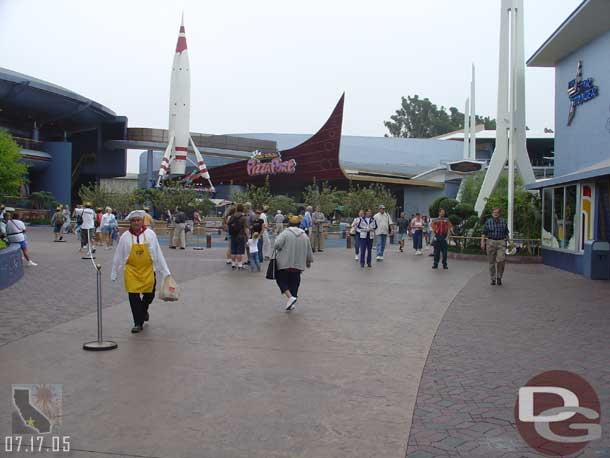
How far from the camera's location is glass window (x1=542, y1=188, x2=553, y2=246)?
1803cm

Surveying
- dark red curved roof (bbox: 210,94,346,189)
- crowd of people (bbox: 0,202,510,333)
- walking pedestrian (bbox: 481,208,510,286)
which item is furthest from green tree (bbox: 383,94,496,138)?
walking pedestrian (bbox: 481,208,510,286)

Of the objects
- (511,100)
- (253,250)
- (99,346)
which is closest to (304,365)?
(99,346)

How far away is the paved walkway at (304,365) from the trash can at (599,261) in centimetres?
309

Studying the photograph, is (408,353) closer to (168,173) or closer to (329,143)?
(329,143)

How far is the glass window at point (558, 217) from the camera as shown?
17125 mm

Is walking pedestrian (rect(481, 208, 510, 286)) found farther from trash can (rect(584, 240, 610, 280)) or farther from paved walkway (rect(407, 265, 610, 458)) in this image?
trash can (rect(584, 240, 610, 280))

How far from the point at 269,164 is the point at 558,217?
118 ft

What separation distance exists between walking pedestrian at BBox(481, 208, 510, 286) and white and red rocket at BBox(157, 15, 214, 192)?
3435 centimetres

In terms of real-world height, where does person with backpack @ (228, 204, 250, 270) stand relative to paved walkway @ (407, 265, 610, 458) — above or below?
above

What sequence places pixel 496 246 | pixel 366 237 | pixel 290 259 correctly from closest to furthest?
pixel 290 259
pixel 496 246
pixel 366 237

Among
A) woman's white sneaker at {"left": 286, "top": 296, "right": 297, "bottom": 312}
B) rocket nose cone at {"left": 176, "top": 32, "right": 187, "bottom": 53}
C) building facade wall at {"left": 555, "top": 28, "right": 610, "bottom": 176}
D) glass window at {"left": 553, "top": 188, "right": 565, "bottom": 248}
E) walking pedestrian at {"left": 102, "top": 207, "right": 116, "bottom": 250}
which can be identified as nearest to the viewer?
woman's white sneaker at {"left": 286, "top": 296, "right": 297, "bottom": 312}

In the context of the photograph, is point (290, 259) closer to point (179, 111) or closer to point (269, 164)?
point (179, 111)

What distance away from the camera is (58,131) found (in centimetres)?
5578

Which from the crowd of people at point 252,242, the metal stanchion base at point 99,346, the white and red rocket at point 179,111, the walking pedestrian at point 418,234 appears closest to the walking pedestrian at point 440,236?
the crowd of people at point 252,242
